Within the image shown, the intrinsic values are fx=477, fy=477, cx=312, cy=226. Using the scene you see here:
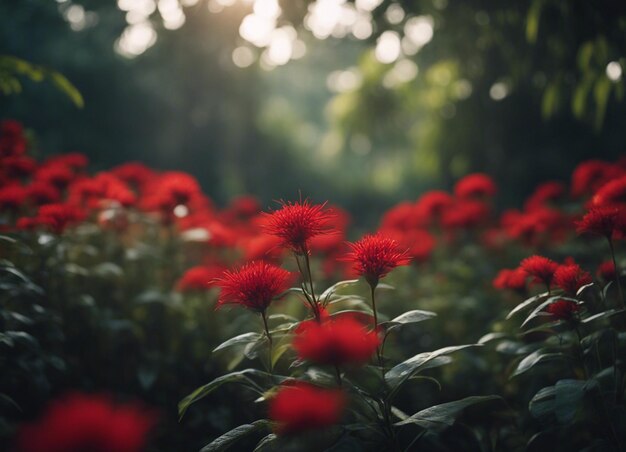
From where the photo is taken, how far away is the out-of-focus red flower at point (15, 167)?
7.88ft

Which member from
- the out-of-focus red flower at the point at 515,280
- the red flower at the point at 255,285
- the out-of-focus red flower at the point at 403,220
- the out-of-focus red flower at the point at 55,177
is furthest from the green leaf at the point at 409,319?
the out-of-focus red flower at the point at 403,220

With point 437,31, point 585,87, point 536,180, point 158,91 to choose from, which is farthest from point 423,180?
point 585,87

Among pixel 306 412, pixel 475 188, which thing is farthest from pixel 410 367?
pixel 475 188

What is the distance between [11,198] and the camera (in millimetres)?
2104

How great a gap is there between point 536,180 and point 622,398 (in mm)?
6603

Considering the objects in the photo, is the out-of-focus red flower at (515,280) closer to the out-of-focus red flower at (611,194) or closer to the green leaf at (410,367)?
the out-of-focus red flower at (611,194)

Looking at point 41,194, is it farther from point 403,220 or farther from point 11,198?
point 403,220

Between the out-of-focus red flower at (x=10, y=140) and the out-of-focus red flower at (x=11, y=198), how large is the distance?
1.48 feet

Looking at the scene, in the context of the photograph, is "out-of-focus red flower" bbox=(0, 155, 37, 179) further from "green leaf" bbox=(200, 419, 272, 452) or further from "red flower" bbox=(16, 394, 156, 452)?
"red flower" bbox=(16, 394, 156, 452)

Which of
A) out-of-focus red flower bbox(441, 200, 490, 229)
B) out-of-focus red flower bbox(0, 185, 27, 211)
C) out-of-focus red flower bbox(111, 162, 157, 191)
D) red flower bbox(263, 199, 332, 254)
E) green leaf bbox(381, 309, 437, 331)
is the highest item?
out-of-focus red flower bbox(111, 162, 157, 191)

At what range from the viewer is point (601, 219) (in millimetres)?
1387

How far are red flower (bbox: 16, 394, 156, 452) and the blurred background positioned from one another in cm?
200

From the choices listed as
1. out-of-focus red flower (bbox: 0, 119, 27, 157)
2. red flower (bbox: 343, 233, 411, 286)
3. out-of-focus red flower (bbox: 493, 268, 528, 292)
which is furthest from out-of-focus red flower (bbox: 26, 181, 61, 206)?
out-of-focus red flower (bbox: 493, 268, 528, 292)

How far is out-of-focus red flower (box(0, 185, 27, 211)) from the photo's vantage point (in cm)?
210
